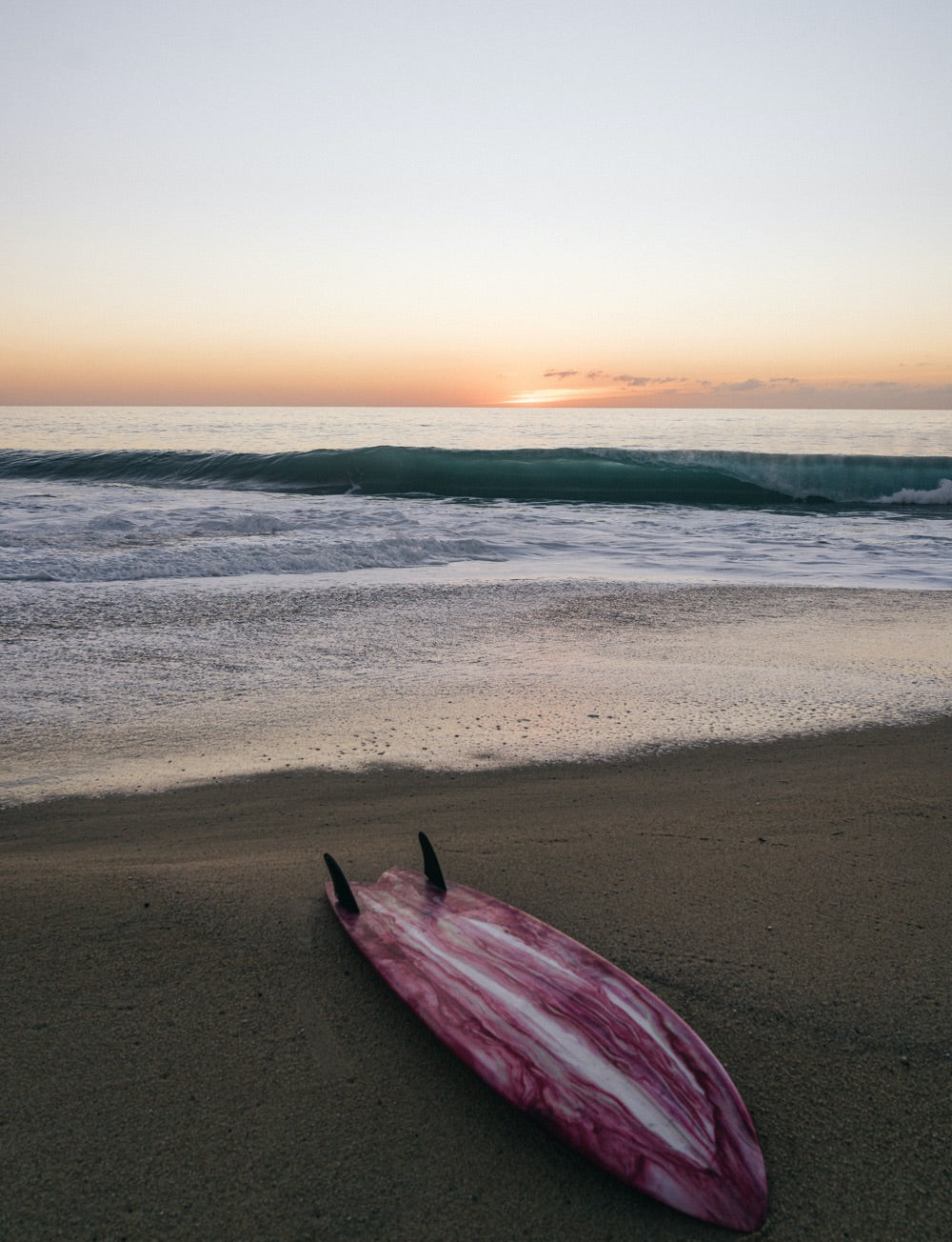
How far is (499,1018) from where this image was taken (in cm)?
178

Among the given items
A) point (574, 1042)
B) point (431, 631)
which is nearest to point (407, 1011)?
point (574, 1042)

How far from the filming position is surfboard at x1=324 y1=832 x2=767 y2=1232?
1.44 m

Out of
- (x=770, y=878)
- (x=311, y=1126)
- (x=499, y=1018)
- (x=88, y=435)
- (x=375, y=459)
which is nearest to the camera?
(x=311, y=1126)

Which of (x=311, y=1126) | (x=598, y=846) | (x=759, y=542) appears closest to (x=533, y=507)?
(x=759, y=542)

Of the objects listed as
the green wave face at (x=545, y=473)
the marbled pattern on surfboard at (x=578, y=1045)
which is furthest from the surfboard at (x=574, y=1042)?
the green wave face at (x=545, y=473)

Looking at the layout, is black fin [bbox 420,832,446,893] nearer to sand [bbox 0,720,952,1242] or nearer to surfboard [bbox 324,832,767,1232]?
surfboard [bbox 324,832,767,1232]

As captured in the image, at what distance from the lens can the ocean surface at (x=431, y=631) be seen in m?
3.79

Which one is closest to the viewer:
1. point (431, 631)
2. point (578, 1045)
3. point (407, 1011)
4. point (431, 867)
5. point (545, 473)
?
point (578, 1045)

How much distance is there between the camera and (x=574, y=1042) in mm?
1690

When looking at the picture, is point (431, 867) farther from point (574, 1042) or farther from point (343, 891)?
point (574, 1042)

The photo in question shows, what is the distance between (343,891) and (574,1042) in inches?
30.0

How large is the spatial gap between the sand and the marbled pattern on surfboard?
4 cm

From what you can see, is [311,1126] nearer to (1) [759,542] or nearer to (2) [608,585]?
(2) [608,585]

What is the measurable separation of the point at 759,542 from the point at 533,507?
220 inches
